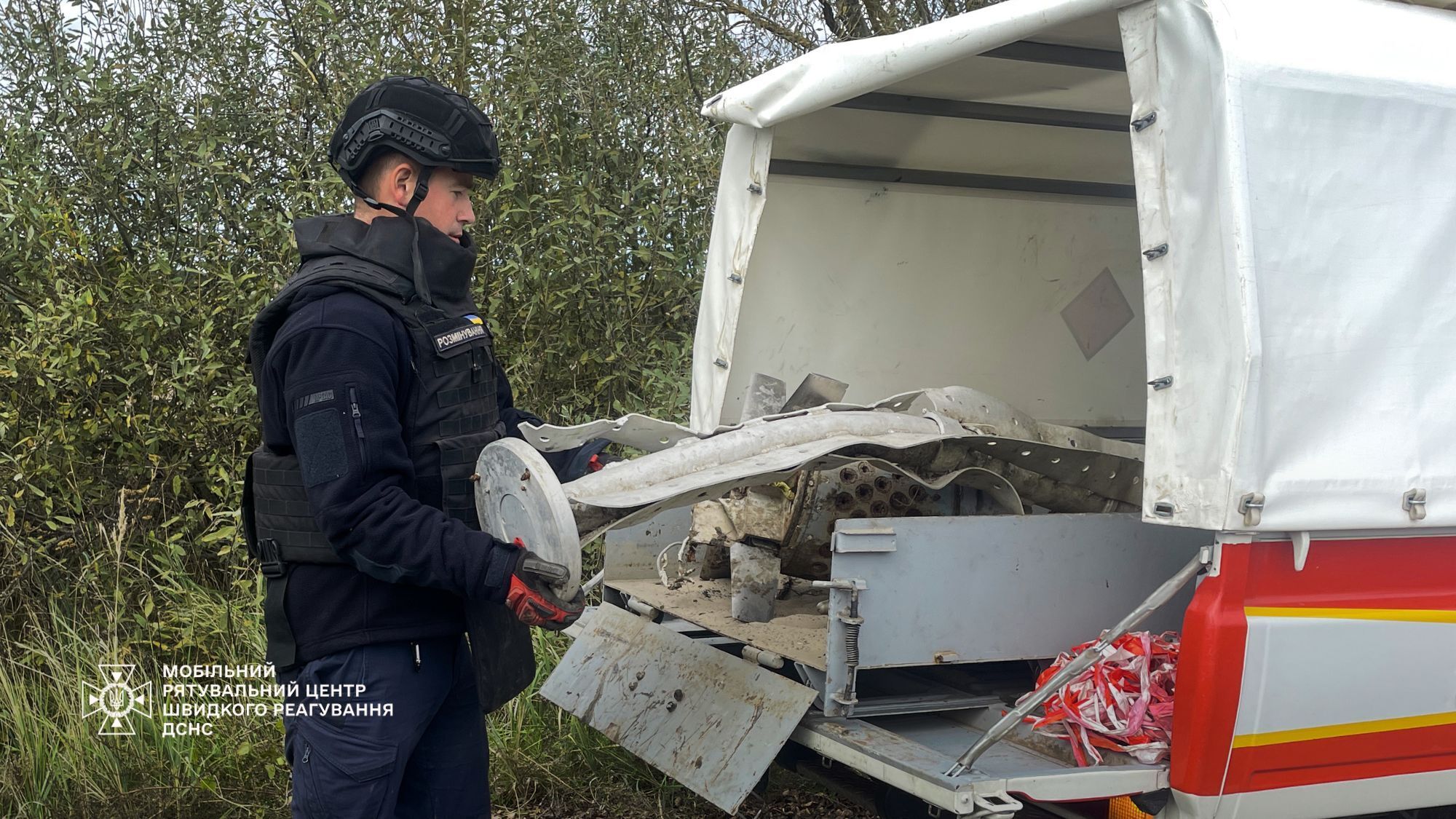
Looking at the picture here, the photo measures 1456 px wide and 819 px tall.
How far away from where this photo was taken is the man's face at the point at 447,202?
2834 millimetres

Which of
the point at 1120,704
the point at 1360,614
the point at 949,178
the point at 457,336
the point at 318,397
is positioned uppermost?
the point at 949,178

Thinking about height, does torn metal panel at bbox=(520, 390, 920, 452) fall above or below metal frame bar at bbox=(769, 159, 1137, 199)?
below

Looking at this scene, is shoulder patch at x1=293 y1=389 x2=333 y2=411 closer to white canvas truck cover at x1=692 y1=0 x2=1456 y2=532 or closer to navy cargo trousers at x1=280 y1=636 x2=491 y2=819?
navy cargo trousers at x1=280 y1=636 x2=491 y2=819

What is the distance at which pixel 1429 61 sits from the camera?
3008 mm

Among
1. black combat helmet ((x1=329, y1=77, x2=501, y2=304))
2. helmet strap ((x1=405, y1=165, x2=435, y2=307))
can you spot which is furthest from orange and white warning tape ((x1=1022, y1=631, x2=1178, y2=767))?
black combat helmet ((x1=329, y1=77, x2=501, y2=304))

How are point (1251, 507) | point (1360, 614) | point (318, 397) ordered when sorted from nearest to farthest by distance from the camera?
point (318, 397) → point (1251, 507) → point (1360, 614)

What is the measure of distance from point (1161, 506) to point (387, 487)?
1.66 metres

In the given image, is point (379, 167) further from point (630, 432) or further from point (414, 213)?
point (630, 432)

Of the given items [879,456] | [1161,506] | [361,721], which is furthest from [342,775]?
[1161,506]

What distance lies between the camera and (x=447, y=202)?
2.87 m

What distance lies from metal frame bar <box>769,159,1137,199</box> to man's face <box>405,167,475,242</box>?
1.74 metres

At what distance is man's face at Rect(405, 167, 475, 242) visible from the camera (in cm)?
283

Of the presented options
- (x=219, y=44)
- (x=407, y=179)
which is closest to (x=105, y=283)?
(x=219, y=44)

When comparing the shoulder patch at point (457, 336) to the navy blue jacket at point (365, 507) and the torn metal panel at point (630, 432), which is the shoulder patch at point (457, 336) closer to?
the navy blue jacket at point (365, 507)
